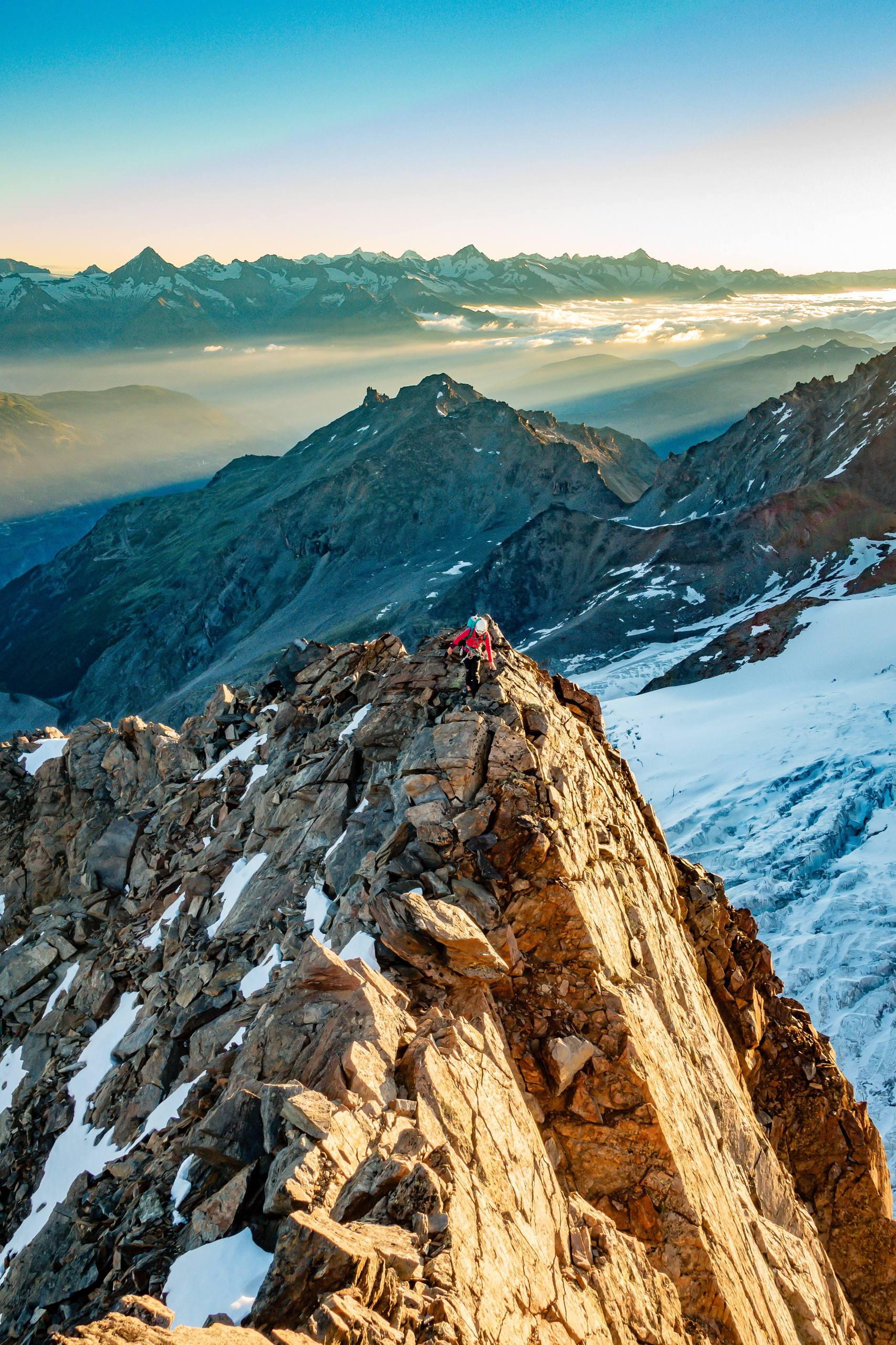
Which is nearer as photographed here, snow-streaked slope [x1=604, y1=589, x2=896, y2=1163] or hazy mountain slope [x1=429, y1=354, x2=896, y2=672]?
snow-streaked slope [x1=604, y1=589, x2=896, y2=1163]

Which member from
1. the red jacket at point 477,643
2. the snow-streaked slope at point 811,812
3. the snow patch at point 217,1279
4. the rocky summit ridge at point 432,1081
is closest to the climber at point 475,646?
the red jacket at point 477,643

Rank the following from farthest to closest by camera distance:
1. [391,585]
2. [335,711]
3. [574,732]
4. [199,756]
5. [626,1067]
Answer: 1. [391,585]
2. [199,756]
3. [335,711]
4. [574,732]
5. [626,1067]

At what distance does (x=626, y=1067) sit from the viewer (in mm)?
14062

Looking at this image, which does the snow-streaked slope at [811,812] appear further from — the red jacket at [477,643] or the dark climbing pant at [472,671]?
the red jacket at [477,643]

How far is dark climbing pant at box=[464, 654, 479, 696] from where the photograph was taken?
21.0m

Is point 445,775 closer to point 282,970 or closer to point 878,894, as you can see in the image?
point 282,970

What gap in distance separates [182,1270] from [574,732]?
14613mm

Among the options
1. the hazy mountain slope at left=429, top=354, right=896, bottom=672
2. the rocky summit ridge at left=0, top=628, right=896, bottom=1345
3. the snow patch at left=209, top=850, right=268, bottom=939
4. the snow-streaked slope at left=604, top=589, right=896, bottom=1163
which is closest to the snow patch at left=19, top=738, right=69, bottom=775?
the rocky summit ridge at left=0, top=628, right=896, bottom=1345

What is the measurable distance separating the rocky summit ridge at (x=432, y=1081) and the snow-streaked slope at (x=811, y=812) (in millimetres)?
12189

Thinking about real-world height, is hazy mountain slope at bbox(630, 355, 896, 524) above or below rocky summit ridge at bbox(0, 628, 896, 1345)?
above

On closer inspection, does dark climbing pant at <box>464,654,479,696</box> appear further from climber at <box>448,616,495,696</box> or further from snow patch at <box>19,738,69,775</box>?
snow patch at <box>19,738,69,775</box>

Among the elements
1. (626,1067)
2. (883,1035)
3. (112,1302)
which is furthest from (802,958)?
(112,1302)

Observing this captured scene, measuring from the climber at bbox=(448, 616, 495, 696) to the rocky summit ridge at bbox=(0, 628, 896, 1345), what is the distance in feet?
1.97

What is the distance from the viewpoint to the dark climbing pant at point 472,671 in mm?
20984
